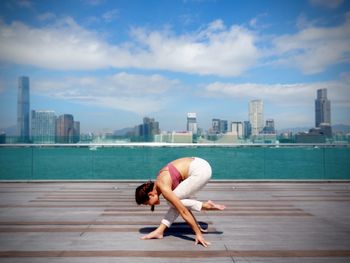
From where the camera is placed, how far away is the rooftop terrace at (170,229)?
3.75 m

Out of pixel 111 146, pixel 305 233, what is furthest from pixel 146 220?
pixel 111 146

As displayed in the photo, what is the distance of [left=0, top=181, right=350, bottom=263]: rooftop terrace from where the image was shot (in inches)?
148

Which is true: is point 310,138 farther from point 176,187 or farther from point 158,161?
point 176,187

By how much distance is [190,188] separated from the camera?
4.41 metres

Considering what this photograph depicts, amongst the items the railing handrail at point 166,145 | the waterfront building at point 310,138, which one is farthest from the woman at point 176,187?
the waterfront building at point 310,138

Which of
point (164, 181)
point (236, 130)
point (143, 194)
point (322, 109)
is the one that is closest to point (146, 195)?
point (143, 194)

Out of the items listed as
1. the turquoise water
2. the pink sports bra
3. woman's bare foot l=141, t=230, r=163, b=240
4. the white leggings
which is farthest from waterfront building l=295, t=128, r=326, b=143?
woman's bare foot l=141, t=230, r=163, b=240

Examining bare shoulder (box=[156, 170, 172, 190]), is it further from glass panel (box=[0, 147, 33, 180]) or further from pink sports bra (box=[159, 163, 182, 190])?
glass panel (box=[0, 147, 33, 180])

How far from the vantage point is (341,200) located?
7520 mm

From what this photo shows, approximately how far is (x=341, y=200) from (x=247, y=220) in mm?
3152

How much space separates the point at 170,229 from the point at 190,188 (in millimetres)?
911

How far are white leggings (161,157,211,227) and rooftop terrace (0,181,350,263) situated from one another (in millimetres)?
301

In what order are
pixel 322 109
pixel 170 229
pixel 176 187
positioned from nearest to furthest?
pixel 176 187, pixel 170 229, pixel 322 109

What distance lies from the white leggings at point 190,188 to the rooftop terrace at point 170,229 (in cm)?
30
